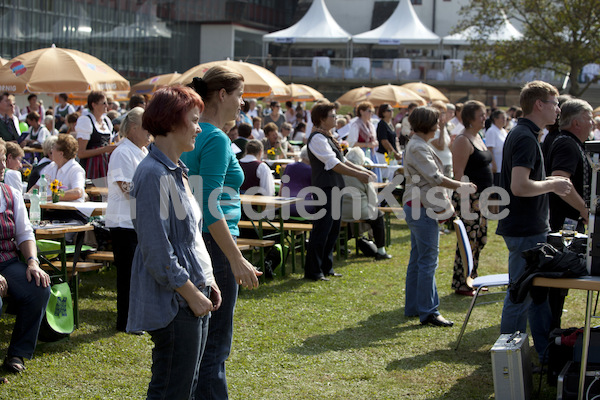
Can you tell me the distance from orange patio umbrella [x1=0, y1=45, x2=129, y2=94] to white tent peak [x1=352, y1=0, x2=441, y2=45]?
2753 centimetres

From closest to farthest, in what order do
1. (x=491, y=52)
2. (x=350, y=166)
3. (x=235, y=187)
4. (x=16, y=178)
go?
(x=235, y=187) → (x=16, y=178) → (x=350, y=166) → (x=491, y=52)

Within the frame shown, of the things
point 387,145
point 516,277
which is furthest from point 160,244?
point 387,145

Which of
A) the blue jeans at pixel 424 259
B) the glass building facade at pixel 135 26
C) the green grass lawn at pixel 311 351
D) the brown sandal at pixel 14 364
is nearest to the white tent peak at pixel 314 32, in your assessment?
the glass building facade at pixel 135 26

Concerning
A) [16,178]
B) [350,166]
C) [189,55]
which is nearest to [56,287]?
[16,178]

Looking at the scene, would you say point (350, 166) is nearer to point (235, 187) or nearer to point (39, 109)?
point (235, 187)

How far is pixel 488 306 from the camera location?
699 cm

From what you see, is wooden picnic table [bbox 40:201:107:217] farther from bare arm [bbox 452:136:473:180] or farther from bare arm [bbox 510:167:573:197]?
bare arm [bbox 510:167:573:197]

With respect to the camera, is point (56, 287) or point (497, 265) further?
point (497, 265)

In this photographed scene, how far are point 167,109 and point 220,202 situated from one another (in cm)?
68

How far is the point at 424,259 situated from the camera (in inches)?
240

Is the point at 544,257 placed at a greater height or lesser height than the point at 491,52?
lesser

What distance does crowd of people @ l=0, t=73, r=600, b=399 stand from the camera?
9.41 feet

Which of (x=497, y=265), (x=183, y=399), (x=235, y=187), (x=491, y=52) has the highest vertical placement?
(x=491, y=52)

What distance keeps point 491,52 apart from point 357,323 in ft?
82.6
